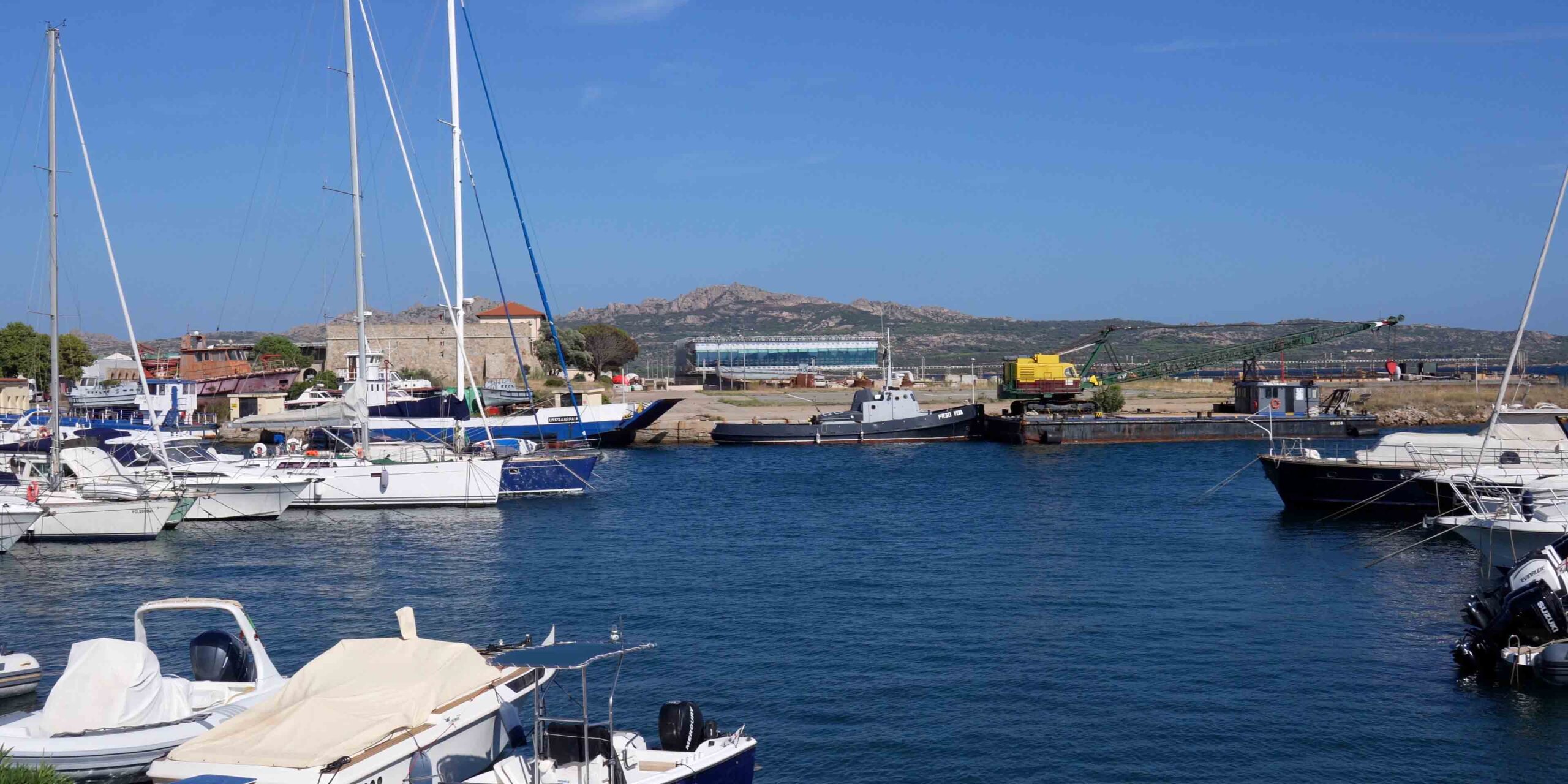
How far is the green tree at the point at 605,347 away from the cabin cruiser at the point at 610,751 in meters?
92.0

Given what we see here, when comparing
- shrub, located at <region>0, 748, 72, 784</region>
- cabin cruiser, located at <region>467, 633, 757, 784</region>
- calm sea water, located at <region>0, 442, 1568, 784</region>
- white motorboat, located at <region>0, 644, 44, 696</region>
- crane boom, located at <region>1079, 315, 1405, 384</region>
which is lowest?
calm sea water, located at <region>0, 442, 1568, 784</region>

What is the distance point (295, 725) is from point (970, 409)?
5685 centimetres

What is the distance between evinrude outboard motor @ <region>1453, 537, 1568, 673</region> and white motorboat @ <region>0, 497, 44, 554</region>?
88.0 feet

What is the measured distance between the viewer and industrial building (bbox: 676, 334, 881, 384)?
12769 cm

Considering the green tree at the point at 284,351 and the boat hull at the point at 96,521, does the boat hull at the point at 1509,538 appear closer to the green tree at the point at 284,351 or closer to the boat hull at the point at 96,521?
the boat hull at the point at 96,521

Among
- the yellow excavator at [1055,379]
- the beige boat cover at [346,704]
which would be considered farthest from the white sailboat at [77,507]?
the yellow excavator at [1055,379]

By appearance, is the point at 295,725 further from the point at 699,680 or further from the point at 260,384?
the point at 260,384

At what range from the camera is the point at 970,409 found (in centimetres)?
6600

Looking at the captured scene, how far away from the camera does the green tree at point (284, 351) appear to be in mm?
90312

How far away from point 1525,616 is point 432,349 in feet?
263

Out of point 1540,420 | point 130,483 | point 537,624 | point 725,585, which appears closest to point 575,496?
point 130,483

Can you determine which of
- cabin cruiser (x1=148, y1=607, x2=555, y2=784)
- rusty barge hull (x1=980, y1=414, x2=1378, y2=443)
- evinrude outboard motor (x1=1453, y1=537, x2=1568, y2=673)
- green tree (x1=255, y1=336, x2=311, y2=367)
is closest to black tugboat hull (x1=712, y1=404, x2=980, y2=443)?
rusty barge hull (x1=980, y1=414, x2=1378, y2=443)

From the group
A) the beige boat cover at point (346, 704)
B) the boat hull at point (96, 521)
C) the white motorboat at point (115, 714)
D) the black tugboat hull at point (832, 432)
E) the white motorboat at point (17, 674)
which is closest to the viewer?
the beige boat cover at point (346, 704)

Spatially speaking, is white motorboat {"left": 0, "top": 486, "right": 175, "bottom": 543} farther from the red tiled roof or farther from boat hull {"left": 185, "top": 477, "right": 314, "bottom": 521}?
the red tiled roof
